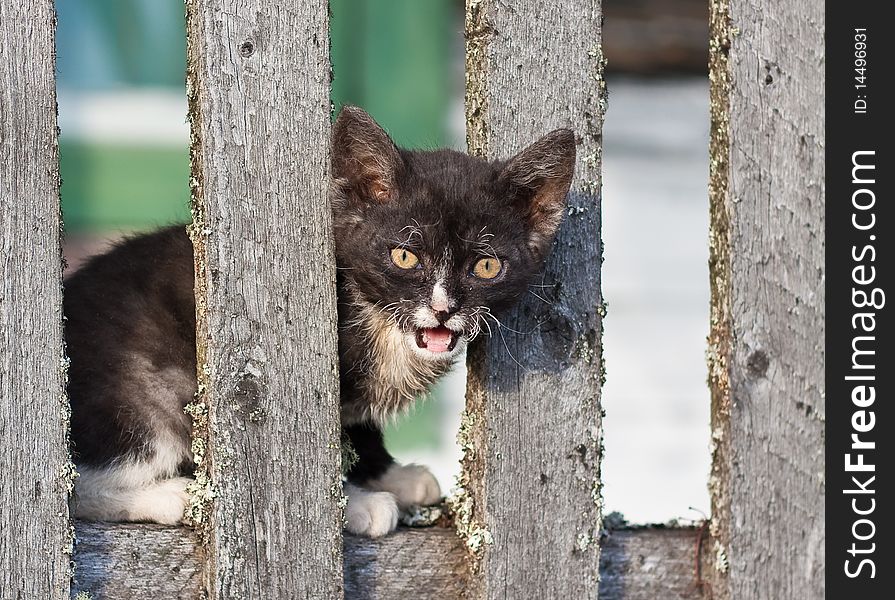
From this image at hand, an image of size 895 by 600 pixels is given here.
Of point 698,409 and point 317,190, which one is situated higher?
point 317,190

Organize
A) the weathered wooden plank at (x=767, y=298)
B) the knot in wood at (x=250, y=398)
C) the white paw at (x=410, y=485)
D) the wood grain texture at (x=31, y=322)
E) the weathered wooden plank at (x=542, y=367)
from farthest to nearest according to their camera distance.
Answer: the white paw at (x=410, y=485) < the weathered wooden plank at (x=767, y=298) < the weathered wooden plank at (x=542, y=367) < the knot in wood at (x=250, y=398) < the wood grain texture at (x=31, y=322)

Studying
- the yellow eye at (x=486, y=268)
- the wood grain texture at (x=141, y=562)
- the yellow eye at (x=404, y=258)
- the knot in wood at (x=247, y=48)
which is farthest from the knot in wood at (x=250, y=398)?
the knot in wood at (x=247, y=48)

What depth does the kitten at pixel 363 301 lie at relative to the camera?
2.62 meters

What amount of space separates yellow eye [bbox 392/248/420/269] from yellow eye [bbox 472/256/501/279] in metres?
0.15

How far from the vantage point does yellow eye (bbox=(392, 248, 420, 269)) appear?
2.65 metres

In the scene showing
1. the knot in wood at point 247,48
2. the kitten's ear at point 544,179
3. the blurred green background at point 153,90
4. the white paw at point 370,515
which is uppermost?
the blurred green background at point 153,90

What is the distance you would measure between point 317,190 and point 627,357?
3981 millimetres

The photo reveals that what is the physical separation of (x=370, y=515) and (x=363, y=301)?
1.82ft

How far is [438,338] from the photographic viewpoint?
2.67m

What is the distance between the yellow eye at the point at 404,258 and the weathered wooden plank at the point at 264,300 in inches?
7.4

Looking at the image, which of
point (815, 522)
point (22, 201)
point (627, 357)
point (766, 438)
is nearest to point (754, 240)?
point (766, 438)

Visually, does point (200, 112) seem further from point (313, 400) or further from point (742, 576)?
point (742, 576)

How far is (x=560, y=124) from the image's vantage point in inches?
104

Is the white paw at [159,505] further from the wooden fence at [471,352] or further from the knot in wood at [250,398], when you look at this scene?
the knot in wood at [250,398]
